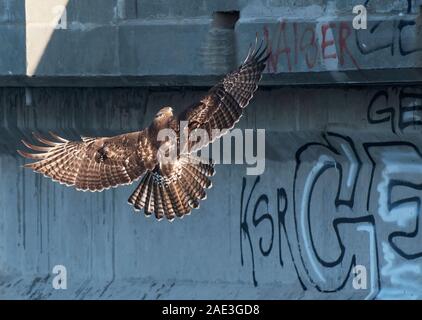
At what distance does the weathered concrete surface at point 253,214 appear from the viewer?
45.7 feet

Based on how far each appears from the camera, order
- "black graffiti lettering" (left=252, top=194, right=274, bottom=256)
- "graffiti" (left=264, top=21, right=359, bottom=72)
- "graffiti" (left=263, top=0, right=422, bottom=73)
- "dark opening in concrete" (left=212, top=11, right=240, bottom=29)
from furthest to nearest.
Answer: "black graffiti lettering" (left=252, top=194, right=274, bottom=256)
"dark opening in concrete" (left=212, top=11, right=240, bottom=29)
"graffiti" (left=264, top=21, right=359, bottom=72)
"graffiti" (left=263, top=0, right=422, bottom=73)

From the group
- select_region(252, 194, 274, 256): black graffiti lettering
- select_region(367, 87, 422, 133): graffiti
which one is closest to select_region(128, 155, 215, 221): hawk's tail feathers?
select_region(252, 194, 274, 256): black graffiti lettering

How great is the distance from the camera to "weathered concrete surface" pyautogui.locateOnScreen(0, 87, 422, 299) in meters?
13.9

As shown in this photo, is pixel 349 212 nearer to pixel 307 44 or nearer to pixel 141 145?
pixel 307 44

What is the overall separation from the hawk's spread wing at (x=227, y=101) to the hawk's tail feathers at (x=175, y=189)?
365mm

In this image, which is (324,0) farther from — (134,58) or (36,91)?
(36,91)

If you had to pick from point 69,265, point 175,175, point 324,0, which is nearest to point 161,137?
point 175,175

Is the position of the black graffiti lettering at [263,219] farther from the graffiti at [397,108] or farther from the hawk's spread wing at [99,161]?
the hawk's spread wing at [99,161]

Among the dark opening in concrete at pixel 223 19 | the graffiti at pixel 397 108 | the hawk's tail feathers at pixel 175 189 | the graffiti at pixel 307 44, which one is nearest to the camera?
the graffiti at pixel 307 44

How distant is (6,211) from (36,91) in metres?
1.37

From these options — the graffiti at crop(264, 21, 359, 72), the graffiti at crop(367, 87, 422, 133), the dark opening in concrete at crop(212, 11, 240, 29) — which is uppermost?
the dark opening in concrete at crop(212, 11, 240, 29)

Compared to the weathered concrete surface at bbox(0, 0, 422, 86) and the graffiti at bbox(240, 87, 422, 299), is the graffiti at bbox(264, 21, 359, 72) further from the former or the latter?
the graffiti at bbox(240, 87, 422, 299)

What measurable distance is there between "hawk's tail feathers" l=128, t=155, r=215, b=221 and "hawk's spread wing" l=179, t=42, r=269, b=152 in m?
0.36

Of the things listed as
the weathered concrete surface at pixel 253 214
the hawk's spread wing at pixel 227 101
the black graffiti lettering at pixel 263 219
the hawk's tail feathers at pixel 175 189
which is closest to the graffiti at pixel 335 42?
the hawk's spread wing at pixel 227 101
